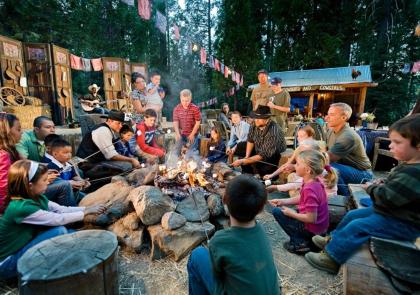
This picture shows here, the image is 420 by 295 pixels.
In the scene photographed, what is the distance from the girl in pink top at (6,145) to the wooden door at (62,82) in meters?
9.57

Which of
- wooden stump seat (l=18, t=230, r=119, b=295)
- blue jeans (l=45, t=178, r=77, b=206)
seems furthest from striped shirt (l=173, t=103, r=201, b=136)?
wooden stump seat (l=18, t=230, r=119, b=295)

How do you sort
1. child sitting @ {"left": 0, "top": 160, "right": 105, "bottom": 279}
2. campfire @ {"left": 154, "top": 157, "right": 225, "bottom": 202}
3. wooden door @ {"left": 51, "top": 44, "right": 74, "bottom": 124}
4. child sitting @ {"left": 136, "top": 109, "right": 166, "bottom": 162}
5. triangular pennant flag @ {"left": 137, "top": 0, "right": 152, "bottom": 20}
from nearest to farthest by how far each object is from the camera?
child sitting @ {"left": 0, "top": 160, "right": 105, "bottom": 279}
campfire @ {"left": 154, "top": 157, "right": 225, "bottom": 202}
child sitting @ {"left": 136, "top": 109, "right": 166, "bottom": 162}
triangular pennant flag @ {"left": 137, "top": 0, "right": 152, "bottom": 20}
wooden door @ {"left": 51, "top": 44, "right": 74, "bottom": 124}

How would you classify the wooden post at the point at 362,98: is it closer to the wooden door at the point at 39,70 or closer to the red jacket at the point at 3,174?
the red jacket at the point at 3,174

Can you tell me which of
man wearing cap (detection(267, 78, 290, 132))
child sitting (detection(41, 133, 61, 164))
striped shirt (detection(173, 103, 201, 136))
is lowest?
child sitting (detection(41, 133, 61, 164))

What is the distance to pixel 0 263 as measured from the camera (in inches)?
83.3

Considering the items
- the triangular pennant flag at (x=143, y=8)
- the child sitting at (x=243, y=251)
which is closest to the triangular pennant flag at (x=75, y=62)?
the triangular pennant flag at (x=143, y=8)

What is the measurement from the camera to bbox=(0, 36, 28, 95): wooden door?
29.3ft

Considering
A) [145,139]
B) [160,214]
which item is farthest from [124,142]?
[160,214]

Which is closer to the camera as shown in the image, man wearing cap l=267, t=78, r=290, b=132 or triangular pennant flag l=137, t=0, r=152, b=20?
man wearing cap l=267, t=78, r=290, b=132

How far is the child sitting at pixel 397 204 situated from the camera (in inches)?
70.2

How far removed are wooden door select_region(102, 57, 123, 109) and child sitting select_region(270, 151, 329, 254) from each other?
13.3 meters

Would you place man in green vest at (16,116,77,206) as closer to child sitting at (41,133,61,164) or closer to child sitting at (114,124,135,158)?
child sitting at (41,133,61,164)

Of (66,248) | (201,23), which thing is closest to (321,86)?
(66,248)

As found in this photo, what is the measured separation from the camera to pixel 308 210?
8.40 feet
